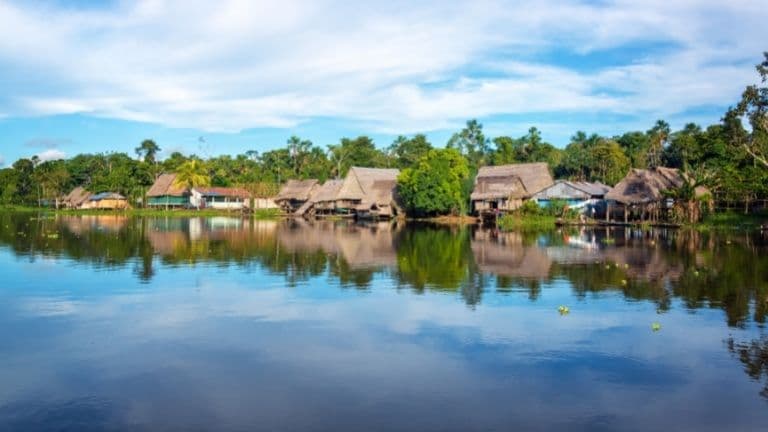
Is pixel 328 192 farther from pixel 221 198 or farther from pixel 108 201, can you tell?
pixel 108 201

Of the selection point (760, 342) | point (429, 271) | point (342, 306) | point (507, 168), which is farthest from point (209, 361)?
point (507, 168)

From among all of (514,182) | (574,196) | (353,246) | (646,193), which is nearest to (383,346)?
(353,246)

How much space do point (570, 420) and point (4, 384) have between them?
6.55 metres

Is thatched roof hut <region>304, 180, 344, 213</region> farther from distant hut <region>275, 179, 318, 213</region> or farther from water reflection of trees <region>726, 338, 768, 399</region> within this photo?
water reflection of trees <region>726, 338, 768, 399</region>

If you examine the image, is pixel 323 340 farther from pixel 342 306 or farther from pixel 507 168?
pixel 507 168

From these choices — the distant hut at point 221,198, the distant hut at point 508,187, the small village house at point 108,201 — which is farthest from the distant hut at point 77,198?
the distant hut at point 508,187

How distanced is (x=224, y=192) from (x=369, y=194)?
66.0ft

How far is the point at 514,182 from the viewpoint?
151 feet

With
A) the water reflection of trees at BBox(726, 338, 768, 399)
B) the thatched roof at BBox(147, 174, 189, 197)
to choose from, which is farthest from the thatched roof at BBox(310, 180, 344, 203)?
the water reflection of trees at BBox(726, 338, 768, 399)

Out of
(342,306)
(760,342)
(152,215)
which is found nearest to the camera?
(760,342)

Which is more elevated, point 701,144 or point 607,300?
point 701,144

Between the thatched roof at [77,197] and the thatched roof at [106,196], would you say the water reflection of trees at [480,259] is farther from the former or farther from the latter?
the thatched roof at [77,197]

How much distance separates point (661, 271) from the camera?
17.4 m

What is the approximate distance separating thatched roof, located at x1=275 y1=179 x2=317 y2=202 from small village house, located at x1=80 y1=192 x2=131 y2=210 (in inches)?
715
